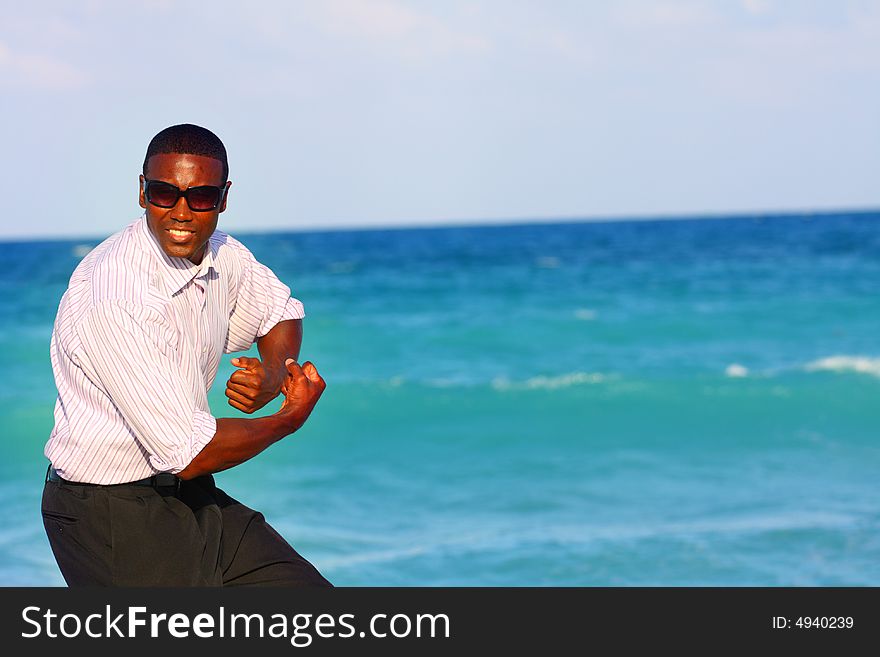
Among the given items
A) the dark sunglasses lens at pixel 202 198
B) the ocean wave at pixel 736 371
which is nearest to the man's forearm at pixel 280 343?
the dark sunglasses lens at pixel 202 198

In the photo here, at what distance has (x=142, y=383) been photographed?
95.3 inches

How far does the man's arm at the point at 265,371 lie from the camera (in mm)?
2691

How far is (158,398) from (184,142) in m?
0.60

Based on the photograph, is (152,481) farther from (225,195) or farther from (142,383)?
(225,195)

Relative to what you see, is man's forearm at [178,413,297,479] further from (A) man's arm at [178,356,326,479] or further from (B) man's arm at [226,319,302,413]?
(B) man's arm at [226,319,302,413]

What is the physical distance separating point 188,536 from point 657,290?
19411 millimetres

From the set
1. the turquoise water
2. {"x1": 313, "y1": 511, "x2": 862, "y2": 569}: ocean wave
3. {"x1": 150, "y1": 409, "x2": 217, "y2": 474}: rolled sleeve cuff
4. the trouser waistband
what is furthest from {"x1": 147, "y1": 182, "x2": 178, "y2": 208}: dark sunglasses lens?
{"x1": 313, "y1": 511, "x2": 862, "y2": 569}: ocean wave

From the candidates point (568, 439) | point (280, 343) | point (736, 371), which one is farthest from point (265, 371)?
point (736, 371)

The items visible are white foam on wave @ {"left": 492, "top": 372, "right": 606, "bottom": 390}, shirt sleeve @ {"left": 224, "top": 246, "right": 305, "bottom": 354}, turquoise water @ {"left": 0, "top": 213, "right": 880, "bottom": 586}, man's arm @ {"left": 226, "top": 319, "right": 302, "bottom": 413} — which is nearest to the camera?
man's arm @ {"left": 226, "top": 319, "right": 302, "bottom": 413}

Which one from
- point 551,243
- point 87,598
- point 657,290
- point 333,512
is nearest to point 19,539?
point 333,512

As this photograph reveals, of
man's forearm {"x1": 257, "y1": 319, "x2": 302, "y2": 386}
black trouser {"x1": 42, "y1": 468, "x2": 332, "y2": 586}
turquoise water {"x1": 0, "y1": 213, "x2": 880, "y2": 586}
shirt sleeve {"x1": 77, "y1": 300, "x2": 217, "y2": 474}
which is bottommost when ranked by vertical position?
black trouser {"x1": 42, "y1": 468, "x2": 332, "y2": 586}

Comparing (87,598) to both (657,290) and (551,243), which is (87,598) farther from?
(551,243)

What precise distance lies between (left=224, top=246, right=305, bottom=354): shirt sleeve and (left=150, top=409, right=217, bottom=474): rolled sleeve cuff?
57 centimetres

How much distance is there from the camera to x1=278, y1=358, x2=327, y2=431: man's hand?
103 inches
